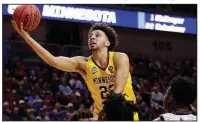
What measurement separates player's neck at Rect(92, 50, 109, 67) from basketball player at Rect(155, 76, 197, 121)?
4.38 feet

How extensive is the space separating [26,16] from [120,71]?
0.85 metres

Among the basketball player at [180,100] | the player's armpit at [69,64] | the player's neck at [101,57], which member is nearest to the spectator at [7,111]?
the player's armpit at [69,64]

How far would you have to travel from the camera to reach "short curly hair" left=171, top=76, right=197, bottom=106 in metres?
2.52

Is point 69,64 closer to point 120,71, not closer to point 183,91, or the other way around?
point 120,71

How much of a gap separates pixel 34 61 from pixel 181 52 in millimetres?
2224

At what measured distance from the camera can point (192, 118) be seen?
257cm

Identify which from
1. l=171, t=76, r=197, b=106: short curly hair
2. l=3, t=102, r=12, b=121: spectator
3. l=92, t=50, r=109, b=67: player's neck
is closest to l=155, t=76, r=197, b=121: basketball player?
l=171, t=76, r=197, b=106: short curly hair

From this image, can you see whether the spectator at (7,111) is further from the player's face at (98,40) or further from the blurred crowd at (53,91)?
the player's face at (98,40)

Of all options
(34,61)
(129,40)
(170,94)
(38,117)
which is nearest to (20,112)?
(38,117)

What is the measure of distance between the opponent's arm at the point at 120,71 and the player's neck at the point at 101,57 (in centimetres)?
8

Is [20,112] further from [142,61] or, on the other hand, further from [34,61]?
[142,61]

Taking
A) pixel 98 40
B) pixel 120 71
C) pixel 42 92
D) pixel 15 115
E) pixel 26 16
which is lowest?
pixel 15 115

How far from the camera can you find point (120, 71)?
378 centimetres

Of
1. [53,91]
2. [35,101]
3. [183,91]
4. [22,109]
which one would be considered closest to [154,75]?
[53,91]
